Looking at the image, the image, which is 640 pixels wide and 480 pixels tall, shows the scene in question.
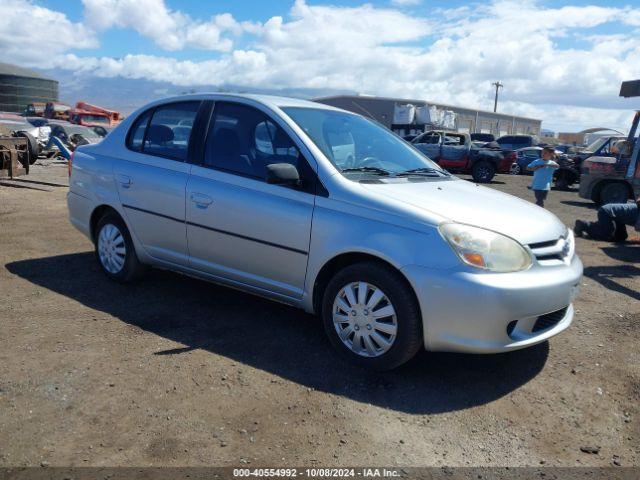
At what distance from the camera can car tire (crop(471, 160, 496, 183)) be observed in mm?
19688

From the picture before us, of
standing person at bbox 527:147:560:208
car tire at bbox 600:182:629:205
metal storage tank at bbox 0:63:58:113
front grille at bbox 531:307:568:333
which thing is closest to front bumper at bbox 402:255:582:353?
front grille at bbox 531:307:568:333

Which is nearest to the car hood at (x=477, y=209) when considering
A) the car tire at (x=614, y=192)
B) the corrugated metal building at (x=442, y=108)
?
the car tire at (x=614, y=192)

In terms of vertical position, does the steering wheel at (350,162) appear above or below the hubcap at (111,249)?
above

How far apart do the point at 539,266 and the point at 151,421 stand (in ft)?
8.01

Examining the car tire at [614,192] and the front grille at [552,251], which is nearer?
the front grille at [552,251]

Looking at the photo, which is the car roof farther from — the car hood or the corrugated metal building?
the corrugated metal building

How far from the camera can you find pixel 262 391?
Result: 3.34 meters

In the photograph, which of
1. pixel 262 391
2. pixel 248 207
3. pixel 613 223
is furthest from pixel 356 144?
pixel 613 223

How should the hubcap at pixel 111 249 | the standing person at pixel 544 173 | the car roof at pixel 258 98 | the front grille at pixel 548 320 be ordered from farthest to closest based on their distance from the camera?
the standing person at pixel 544 173 → the hubcap at pixel 111 249 → the car roof at pixel 258 98 → the front grille at pixel 548 320

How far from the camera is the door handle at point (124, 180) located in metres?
4.81

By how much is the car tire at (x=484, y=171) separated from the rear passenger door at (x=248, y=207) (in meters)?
16.7

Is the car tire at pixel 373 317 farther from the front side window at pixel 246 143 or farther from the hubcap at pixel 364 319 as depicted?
the front side window at pixel 246 143

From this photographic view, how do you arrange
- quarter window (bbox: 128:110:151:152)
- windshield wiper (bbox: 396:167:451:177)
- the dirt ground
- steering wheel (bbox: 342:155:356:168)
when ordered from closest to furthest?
the dirt ground
steering wheel (bbox: 342:155:356:168)
windshield wiper (bbox: 396:167:451:177)
quarter window (bbox: 128:110:151:152)

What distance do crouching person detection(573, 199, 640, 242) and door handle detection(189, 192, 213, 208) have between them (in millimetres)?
7131
